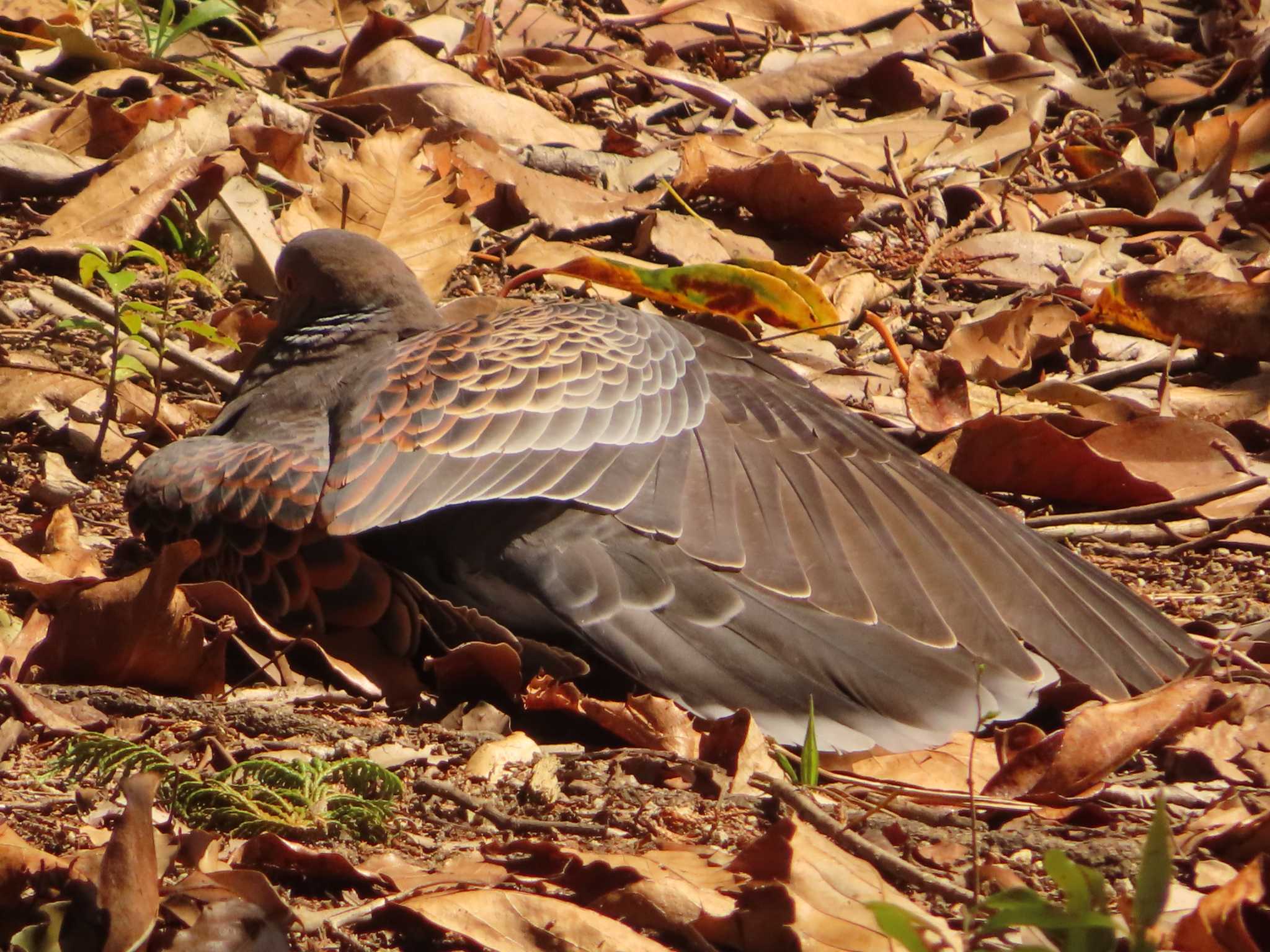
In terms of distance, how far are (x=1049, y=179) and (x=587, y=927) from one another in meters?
4.50

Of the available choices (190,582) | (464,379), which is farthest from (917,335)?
(190,582)

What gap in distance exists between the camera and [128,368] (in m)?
4.23

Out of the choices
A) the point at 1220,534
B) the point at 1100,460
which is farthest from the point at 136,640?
the point at 1220,534

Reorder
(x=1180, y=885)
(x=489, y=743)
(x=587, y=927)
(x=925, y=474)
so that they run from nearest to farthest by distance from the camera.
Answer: (x=587, y=927), (x=1180, y=885), (x=489, y=743), (x=925, y=474)

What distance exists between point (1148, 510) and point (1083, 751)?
55.2 inches

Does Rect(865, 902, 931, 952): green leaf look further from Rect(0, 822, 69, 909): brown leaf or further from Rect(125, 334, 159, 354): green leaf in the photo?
Rect(125, 334, 159, 354): green leaf

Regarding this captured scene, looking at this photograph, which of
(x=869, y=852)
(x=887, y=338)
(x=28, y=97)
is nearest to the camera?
(x=869, y=852)

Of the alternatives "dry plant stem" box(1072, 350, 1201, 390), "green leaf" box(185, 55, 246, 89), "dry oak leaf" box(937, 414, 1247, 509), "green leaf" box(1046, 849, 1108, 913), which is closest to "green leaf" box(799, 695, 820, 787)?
"green leaf" box(1046, 849, 1108, 913)

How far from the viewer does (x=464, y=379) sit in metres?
3.43

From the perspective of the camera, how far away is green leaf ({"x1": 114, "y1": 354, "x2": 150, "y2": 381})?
4.21m

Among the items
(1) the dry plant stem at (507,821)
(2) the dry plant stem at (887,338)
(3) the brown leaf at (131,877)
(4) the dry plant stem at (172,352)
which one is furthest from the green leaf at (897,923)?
(4) the dry plant stem at (172,352)

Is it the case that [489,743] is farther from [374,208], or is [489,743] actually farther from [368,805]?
[374,208]

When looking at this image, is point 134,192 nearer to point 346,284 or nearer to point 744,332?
point 346,284

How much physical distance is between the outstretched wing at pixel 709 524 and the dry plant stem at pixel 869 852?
1.44 feet
